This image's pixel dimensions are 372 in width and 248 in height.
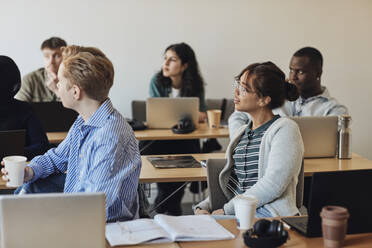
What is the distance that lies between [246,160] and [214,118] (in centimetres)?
191

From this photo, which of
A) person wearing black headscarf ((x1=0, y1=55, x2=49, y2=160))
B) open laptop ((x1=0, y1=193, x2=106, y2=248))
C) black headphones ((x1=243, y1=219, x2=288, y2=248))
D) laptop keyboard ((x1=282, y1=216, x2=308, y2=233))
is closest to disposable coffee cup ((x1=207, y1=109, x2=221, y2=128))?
person wearing black headscarf ((x1=0, y1=55, x2=49, y2=160))

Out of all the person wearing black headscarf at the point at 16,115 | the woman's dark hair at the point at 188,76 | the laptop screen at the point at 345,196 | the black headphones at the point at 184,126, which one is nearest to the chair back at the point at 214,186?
the laptop screen at the point at 345,196

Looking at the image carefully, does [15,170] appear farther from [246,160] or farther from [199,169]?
[199,169]

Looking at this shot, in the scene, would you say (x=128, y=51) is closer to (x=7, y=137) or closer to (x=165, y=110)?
(x=165, y=110)

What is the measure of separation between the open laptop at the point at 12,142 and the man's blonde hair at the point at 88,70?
832 millimetres

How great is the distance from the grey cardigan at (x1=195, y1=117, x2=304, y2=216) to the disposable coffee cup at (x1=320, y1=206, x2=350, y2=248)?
0.72 meters

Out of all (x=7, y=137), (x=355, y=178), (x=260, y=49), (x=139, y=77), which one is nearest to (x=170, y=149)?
(x=139, y=77)

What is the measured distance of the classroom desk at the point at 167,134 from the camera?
14.1 feet

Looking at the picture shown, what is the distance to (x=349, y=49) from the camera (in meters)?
6.12

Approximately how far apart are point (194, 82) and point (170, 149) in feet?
2.28

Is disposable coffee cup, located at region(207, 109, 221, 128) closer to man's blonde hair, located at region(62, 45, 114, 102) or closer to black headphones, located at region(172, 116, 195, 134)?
black headphones, located at region(172, 116, 195, 134)

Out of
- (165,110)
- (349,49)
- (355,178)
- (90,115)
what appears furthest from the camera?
(349,49)

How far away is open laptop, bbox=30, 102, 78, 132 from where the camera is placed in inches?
173

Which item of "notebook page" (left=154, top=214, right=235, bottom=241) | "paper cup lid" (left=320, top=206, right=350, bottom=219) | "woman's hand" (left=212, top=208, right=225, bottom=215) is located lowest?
"woman's hand" (left=212, top=208, right=225, bottom=215)
